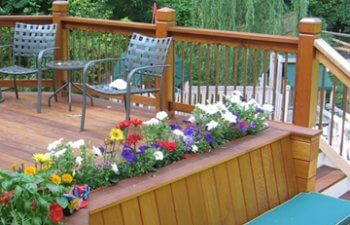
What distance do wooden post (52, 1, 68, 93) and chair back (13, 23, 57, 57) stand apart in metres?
0.26

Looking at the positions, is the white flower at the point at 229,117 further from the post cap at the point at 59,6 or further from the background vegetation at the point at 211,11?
the background vegetation at the point at 211,11

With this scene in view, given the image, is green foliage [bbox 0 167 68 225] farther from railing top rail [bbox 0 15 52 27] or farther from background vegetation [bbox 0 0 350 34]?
background vegetation [bbox 0 0 350 34]

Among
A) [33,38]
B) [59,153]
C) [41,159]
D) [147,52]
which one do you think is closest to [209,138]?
[59,153]

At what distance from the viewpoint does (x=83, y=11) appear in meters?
11.9

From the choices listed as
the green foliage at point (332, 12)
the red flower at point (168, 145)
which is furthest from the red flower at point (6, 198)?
the green foliage at point (332, 12)

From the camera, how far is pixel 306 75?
4410 mm

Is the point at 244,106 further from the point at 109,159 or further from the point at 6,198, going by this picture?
the point at 6,198

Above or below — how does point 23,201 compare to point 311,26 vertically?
below

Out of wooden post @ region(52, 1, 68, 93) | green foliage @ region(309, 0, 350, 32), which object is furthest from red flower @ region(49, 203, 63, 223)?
green foliage @ region(309, 0, 350, 32)

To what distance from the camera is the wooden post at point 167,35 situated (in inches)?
207

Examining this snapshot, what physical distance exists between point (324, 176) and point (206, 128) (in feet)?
5.87

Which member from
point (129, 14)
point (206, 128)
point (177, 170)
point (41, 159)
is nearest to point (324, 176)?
point (206, 128)

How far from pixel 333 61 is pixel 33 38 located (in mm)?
3083

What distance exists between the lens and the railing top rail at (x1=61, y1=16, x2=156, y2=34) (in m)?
5.47
